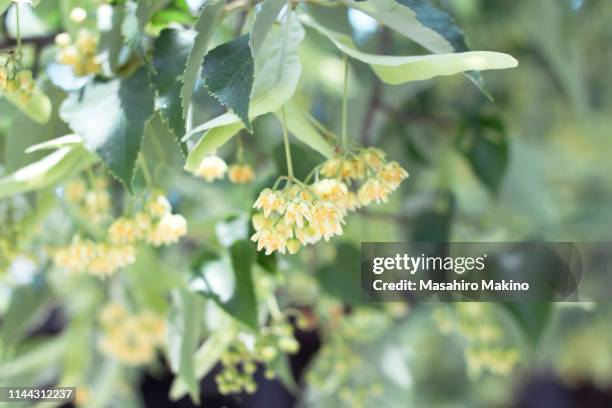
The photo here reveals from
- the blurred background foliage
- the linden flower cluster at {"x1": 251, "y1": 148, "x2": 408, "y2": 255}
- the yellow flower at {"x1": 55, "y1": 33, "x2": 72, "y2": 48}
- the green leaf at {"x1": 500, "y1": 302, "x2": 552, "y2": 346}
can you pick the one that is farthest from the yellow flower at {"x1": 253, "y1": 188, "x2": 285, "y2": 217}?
the green leaf at {"x1": 500, "y1": 302, "x2": 552, "y2": 346}

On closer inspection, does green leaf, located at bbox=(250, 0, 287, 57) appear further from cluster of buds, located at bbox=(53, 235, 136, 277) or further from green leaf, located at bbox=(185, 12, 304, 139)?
cluster of buds, located at bbox=(53, 235, 136, 277)

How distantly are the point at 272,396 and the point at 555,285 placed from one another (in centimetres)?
125

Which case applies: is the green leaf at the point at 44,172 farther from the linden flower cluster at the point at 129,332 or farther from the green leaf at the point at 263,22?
the linden flower cluster at the point at 129,332

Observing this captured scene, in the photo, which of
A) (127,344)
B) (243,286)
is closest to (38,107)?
(243,286)

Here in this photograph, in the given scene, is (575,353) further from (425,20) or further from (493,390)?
(425,20)

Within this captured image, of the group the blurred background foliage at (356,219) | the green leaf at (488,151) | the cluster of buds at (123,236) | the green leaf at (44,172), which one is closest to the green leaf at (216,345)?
the blurred background foliage at (356,219)

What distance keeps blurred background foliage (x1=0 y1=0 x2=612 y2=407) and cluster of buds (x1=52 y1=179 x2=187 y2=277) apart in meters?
0.05

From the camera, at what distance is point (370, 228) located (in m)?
1.08

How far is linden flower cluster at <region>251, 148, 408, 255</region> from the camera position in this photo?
49cm

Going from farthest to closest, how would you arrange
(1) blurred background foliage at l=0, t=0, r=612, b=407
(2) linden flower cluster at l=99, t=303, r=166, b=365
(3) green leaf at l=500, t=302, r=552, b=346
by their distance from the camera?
(2) linden flower cluster at l=99, t=303, r=166, b=365
(3) green leaf at l=500, t=302, r=552, b=346
(1) blurred background foliage at l=0, t=0, r=612, b=407

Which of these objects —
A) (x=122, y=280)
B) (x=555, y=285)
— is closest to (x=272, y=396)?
(x=122, y=280)

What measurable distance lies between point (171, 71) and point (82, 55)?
0.48 feet

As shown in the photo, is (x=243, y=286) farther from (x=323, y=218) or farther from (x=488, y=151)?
(x=488, y=151)

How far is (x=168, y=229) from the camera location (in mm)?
594
